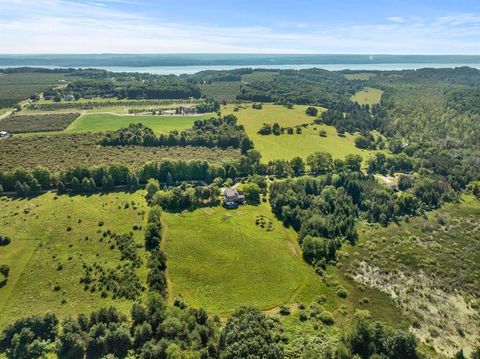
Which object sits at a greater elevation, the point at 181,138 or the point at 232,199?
the point at 181,138

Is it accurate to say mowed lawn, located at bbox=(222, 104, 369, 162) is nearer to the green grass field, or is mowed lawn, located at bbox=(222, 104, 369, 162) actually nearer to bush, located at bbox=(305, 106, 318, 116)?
bush, located at bbox=(305, 106, 318, 116)

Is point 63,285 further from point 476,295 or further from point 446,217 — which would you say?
point 446,217

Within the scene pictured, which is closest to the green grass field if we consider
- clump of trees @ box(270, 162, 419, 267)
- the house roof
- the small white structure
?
clump of trees @ box(270, 162, 419, 267)

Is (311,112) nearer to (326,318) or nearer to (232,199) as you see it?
(232,199)

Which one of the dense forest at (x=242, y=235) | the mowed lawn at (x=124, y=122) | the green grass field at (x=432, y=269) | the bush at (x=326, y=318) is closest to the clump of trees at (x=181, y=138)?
the dense forest at (x=242, y=235)

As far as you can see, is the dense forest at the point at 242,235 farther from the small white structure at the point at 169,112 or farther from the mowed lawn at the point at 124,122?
the small white structure at the point at 169,112

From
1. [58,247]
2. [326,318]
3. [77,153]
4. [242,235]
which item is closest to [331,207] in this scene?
[242,235]
